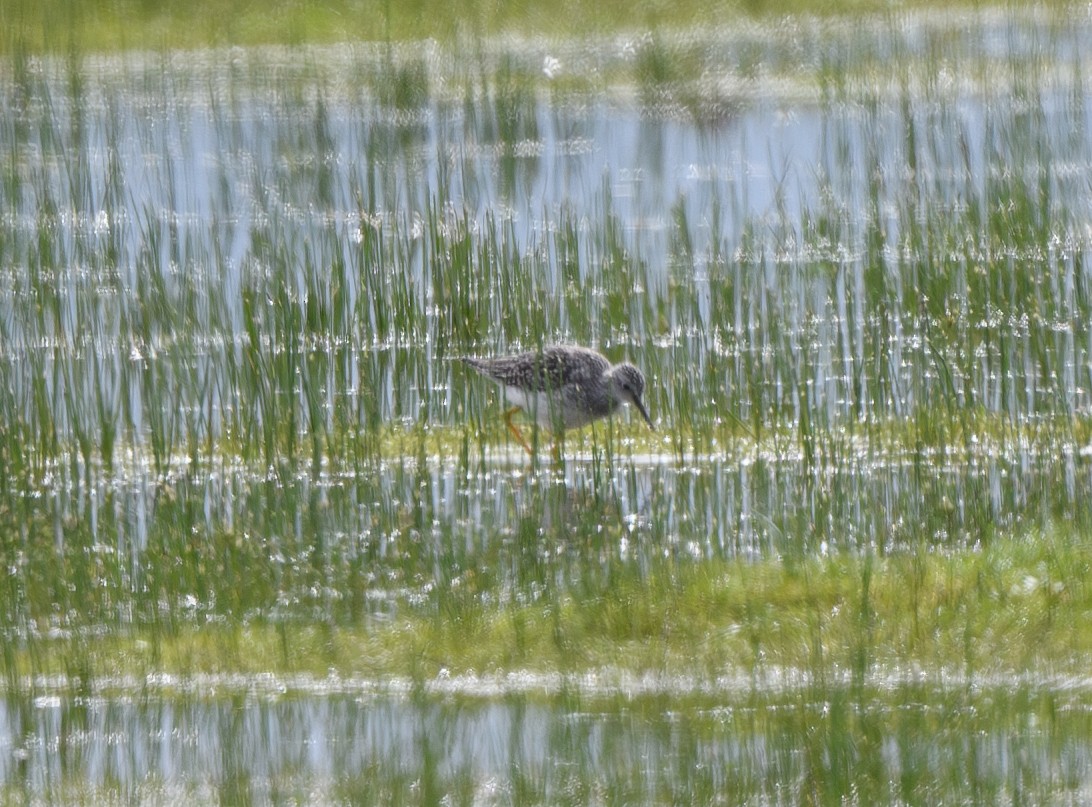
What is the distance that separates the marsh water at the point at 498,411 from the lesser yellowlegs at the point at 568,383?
0.17 meters

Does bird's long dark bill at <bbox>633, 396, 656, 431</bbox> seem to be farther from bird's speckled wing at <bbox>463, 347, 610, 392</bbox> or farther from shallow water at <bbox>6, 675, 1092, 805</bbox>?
shallow water at <bbox>6, 675, 1092, 805</bbox>

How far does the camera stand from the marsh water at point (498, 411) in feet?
18.8

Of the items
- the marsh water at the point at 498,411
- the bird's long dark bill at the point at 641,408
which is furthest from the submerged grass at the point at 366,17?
the bird's long dark bill at the point at 641,408

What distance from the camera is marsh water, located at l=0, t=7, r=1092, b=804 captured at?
5.74 metres

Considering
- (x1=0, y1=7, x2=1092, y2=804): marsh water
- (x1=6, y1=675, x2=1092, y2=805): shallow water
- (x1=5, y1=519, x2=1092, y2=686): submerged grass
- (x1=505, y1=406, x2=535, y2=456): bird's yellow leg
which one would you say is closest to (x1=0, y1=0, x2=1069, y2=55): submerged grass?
(x1=0, y1=7, x2=1092, y2=804): marsh water

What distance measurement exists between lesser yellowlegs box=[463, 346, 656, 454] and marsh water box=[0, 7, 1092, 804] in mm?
170

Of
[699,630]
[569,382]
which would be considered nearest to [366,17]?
[569,382]

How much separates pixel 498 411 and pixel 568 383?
19.1 inches

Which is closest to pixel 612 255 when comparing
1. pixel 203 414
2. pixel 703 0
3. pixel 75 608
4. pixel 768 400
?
pixel 768 400

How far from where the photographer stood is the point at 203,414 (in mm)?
9141

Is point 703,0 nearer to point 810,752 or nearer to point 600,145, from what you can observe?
point 600,145

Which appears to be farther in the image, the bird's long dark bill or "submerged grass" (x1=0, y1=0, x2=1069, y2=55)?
"submerged grass" (x1=0, y1=0, x2=1069, y2=55)

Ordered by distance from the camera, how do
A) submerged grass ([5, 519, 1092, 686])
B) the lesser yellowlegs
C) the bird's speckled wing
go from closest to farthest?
submerged grass ([5, 519, 1092, 686]) < the lesser yellowlegs < the bird's speckled wing

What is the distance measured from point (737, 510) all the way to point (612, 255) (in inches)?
98.8
